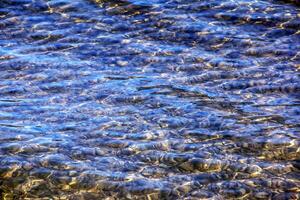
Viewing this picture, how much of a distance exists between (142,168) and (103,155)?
2.02 ft

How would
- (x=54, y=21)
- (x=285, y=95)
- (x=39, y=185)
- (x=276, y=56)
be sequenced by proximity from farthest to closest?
(x=54, y=21)
(x=276, y=56)
(x=285, y=95)
(x=39, y=185)

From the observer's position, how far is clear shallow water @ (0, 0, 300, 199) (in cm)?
724

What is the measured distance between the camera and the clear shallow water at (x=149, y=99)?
23.7 ft

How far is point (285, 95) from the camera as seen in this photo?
9352 millimetres

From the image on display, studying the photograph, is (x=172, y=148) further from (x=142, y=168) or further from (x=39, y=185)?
(x=39, y=185)

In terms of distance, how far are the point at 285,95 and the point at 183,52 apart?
251cm

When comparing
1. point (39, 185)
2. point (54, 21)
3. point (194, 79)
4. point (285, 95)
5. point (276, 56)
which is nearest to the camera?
point (39, 185)

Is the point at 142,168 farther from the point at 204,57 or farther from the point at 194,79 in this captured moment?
the point at 204,57

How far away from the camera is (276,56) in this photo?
10.8 m

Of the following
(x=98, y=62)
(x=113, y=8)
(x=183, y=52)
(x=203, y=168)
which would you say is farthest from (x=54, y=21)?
(x=203, y=168)

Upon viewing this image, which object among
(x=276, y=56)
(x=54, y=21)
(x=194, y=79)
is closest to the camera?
(x=194, y=79)

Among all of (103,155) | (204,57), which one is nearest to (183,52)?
(204,57)

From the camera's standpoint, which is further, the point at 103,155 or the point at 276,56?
the point at 276,56

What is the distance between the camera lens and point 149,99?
30.7ft
